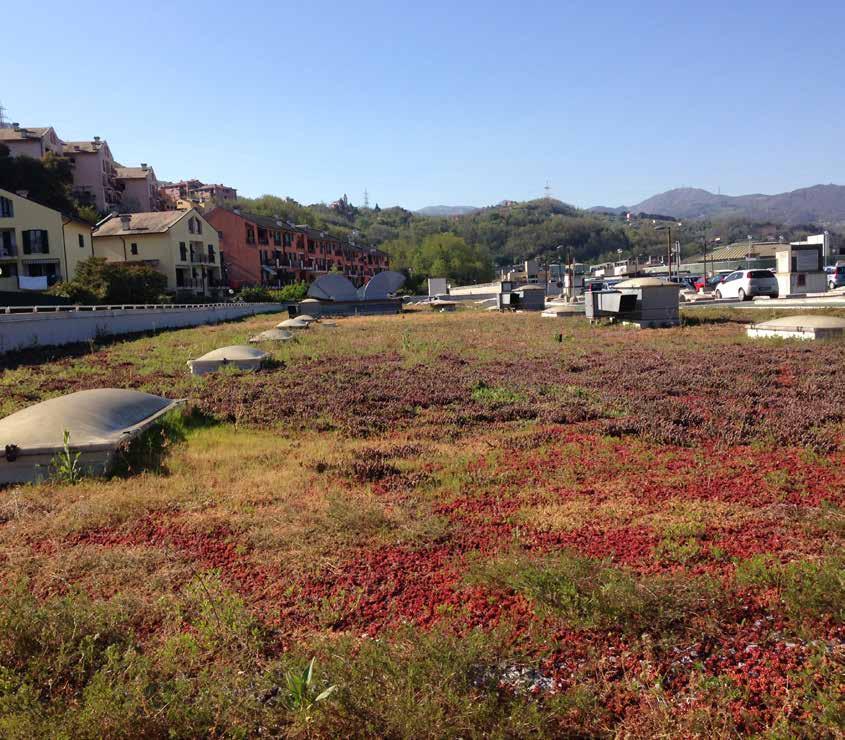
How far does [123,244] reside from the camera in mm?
59500

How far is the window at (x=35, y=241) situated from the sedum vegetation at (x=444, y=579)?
163 feet

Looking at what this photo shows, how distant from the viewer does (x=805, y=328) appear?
1844 cm

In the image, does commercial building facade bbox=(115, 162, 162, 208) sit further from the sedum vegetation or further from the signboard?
the sedum vegetation

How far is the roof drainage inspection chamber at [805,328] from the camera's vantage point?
59.5ft

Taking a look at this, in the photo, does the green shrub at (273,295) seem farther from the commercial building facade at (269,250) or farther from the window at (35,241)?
the window at (35,241)

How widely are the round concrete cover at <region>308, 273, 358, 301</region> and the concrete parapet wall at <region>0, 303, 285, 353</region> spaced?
729cm

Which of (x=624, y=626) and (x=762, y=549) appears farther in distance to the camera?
(x=762, y=549)

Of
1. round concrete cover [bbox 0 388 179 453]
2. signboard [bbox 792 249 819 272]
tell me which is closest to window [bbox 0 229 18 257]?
round concrete cover [bbox 0 388 179 453]

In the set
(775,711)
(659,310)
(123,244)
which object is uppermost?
(123,244)

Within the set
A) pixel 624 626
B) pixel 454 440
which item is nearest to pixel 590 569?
pixel 624 626

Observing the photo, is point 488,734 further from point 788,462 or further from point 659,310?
point 659,310

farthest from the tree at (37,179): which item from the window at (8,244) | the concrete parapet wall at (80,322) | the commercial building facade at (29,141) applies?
the concrete parapet wall at (80,322)

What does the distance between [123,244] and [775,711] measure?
210ft

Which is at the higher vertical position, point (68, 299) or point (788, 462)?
point (68, 299)
